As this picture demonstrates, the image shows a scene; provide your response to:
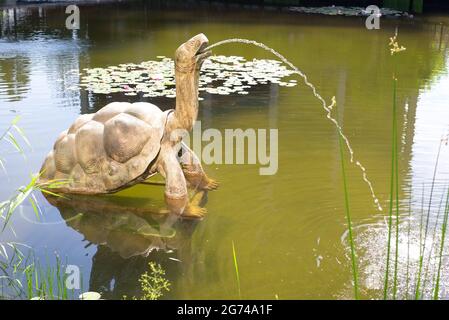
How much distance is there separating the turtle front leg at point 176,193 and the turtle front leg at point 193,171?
0.34 m

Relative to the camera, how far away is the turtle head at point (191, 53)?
356 cm

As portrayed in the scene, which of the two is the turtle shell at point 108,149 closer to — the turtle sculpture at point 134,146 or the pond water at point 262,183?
the turtle sculpture at point 134,146

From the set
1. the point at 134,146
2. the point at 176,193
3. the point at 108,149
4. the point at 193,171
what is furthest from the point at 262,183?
the point at 108,149

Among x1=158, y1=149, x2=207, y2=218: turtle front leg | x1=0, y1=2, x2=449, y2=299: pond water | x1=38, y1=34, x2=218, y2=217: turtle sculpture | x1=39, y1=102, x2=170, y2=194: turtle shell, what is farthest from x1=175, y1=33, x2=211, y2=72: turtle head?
x1=0, y1=2, x2=449, y2=299: pond water

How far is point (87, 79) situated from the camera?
23.2 feet

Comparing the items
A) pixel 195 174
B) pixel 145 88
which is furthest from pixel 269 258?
pixel 145 88

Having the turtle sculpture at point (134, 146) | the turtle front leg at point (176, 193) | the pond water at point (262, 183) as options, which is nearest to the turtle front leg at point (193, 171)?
the pond water at point (262, 183)

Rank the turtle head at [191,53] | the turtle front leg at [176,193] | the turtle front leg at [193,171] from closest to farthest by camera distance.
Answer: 1. the turtle head at [191,53]
2. the turtle front leg at [176,193]
3. the turtle front leg at [193,171]

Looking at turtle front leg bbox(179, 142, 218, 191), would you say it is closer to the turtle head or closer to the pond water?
the pond water

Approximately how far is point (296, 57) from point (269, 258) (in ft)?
19.5

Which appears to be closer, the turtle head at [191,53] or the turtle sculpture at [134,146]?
the turtle head at [191,53]

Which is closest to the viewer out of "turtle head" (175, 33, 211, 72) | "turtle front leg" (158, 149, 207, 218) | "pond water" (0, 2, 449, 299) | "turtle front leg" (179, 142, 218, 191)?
"pond water" (0, 2, 449, 299)

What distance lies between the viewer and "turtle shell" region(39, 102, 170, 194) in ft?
12.2

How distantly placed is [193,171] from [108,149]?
0.68m
